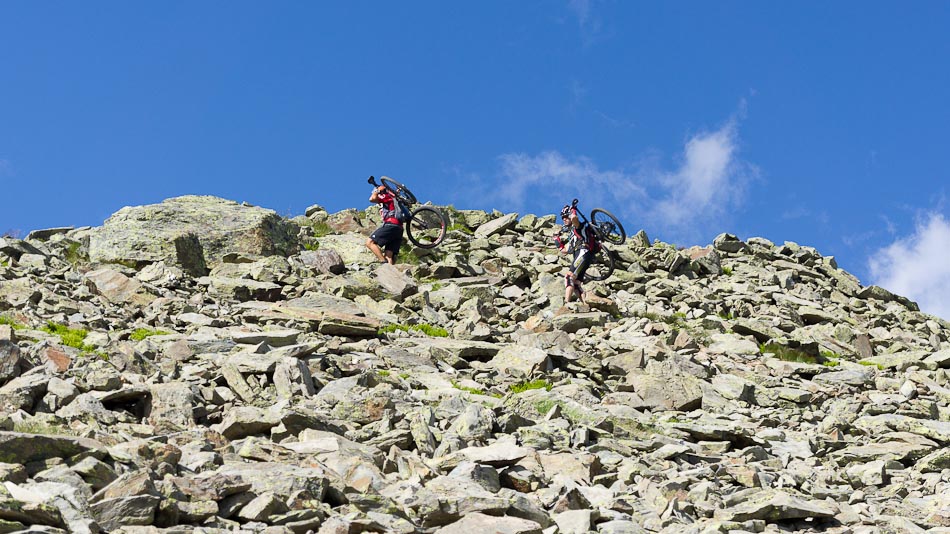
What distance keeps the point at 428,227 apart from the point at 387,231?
103 inches

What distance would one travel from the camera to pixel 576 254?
25.4 meters

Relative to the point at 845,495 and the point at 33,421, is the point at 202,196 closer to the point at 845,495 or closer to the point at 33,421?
the point at 33,421

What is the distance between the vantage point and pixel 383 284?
23344 mm

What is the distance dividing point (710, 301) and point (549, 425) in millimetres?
16286

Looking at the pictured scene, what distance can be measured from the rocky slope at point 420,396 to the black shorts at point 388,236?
1.01 metres

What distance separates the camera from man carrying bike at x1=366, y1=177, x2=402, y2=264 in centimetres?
2627

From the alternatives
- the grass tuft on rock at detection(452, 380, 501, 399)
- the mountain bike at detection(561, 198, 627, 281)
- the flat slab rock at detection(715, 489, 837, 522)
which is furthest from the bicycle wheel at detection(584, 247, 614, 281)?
the flat slab rock at detection(715, 489, 837, 522)

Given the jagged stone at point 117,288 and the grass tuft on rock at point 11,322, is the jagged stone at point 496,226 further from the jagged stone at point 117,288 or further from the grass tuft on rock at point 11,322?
the grass tuft on rock at point 11,322

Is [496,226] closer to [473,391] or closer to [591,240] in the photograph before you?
[591,240]

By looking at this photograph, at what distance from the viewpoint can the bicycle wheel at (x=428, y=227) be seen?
2731cm

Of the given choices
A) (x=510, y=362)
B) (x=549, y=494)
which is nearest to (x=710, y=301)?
(x=510, y=362)

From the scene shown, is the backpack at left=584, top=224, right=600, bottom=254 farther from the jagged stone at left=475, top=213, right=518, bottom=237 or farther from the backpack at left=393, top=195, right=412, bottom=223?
the jagged stone at left=475, top=213, right=518, bottom=237

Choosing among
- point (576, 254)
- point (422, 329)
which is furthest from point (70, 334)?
point (576, 254)

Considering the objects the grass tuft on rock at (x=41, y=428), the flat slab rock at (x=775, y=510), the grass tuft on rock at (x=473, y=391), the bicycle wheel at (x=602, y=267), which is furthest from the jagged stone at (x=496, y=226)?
the grass tuft on rock at (x=41, y=428)
